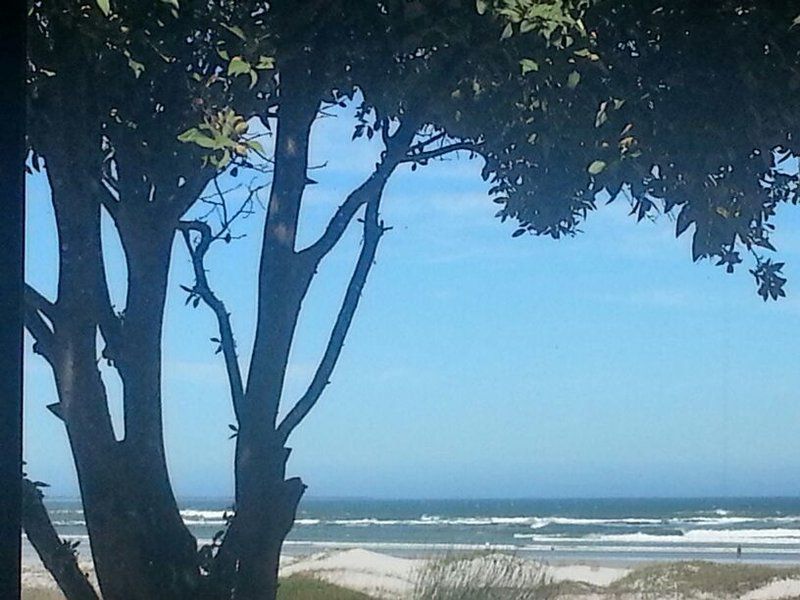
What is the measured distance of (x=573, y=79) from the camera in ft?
5.30

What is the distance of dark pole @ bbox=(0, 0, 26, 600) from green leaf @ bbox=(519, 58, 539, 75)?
67 centimetres

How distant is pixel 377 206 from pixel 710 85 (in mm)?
539

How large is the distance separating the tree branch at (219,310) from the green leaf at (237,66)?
0.26m

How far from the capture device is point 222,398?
1693mm

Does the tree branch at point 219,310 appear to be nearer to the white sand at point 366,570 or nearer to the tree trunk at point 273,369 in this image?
the tree trunk at point 273,369

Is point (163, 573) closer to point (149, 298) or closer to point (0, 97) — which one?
point (149, 298)

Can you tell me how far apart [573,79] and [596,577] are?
2.63 feet

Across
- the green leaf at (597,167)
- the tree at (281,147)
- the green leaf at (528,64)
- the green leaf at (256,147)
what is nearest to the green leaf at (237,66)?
the tree at (281,147)

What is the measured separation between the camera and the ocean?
5.64 feet

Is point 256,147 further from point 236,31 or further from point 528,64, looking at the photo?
point 528,64

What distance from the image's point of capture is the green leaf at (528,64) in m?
1.58

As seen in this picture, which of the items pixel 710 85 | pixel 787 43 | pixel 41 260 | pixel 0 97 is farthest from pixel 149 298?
pixel 787 43

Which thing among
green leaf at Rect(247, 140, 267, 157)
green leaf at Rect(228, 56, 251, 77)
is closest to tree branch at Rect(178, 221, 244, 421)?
green leaf at Rect(247, 140, 267, 157)

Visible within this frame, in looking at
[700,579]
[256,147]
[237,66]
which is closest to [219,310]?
[256,147]
